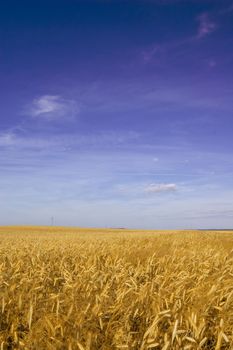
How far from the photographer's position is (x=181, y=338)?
9.96 feet

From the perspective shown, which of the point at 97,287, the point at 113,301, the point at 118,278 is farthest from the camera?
the point at 118,278

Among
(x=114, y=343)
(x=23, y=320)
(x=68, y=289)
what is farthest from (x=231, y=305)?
(x=23, y=320)

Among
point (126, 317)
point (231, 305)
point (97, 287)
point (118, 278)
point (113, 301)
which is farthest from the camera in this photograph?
point (118, 278)

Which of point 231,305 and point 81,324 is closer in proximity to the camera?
point 81,324

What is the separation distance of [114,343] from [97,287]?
1.24 meters

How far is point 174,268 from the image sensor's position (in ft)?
19.6

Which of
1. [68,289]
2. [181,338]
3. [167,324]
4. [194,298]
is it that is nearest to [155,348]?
[181,338]

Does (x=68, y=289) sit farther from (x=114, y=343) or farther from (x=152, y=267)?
(x=152, y=267)

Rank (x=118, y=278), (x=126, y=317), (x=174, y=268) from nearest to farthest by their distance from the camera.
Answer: (x=126, y=317) → (x=118, y=278) → (x=174, y=268)

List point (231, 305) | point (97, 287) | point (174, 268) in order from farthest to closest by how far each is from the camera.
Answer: point (174, 268) → point (97, 287) → point (231, 305)

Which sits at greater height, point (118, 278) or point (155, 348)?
point (118, 278)

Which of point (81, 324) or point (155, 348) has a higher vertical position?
point (81, 324)

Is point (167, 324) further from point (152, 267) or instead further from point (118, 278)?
point (152, 267)

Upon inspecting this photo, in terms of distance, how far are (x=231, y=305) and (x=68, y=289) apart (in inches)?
73.3
